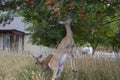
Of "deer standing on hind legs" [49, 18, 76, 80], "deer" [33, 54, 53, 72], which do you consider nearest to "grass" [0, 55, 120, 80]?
"deer" [33, 54, 53, 72]

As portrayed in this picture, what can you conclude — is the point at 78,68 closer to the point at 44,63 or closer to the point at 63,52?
the point at 44,63

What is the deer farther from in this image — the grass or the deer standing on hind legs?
the deer standing on hind legs

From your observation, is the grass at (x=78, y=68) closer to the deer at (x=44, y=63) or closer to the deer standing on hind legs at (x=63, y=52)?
the deer at (x=44, y=63)

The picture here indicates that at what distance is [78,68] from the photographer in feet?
34.0

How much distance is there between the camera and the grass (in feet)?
31.8

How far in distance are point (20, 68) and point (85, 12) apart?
156 inches

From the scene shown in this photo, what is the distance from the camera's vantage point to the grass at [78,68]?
969cm

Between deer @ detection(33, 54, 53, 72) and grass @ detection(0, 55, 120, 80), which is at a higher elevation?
deer @ detection(33, 54, 53, 72)

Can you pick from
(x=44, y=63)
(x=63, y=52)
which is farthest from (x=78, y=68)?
(x=63, y=52)

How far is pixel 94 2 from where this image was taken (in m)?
7.27

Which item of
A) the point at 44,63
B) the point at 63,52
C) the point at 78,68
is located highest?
the point at 63,52

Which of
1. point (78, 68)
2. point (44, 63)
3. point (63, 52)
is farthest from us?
point (78, 68)

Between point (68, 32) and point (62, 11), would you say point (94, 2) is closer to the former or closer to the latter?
point (62, 11)

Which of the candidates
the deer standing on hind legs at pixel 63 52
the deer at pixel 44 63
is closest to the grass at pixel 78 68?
the deer at pixel 44 63
